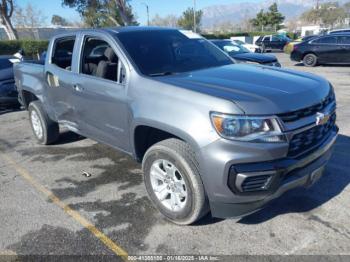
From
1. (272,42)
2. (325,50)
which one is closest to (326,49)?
(325,50)

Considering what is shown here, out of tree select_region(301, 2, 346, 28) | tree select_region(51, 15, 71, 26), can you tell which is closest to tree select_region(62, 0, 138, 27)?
tree select_region(301, 2, 346, 28)

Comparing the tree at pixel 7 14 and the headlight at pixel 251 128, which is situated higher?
the tree at pixel 7 14

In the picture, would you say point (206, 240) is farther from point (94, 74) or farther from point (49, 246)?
point (94, 74)

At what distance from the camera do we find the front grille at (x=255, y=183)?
2741 millimetres

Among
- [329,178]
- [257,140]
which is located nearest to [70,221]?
[257,140]

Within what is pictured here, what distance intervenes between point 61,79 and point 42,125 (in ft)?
4.49

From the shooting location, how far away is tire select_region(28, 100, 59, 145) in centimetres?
571

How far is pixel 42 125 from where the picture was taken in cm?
580

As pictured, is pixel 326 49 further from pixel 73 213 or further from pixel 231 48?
pixel 73 213

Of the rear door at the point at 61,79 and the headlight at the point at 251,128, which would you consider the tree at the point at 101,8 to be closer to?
the rear door at the point at 61,79

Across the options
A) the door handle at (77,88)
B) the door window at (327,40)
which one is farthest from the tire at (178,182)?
the door window at (327,40)

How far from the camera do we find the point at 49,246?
10.3ft

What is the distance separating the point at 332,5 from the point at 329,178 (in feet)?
289

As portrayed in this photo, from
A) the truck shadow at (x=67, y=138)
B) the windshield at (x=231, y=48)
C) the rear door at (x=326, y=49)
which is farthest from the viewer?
the rear door at (x=326, y=49)
